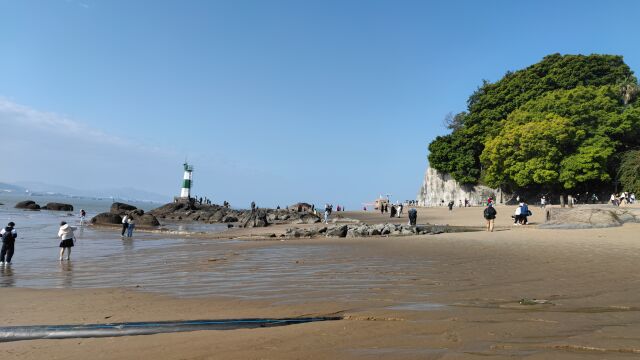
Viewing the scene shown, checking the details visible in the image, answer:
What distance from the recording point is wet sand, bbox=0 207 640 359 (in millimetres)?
4086

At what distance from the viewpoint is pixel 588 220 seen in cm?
1997

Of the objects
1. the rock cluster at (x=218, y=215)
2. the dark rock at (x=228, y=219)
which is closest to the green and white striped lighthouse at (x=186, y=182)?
the rock cluster at (x=218, y=215)

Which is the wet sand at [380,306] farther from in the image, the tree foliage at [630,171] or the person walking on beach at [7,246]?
the tree foliage at [630,171]

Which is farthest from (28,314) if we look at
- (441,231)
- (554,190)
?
(554,190)

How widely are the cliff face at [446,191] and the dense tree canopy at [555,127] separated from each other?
229cm

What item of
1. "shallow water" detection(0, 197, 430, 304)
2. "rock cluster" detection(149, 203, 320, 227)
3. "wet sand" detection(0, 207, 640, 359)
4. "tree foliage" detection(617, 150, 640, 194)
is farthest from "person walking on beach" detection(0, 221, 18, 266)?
"tree foliage" detection(617, 150, 640, 194)

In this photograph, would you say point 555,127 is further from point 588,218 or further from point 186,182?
point 186,182

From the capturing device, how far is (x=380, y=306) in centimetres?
595

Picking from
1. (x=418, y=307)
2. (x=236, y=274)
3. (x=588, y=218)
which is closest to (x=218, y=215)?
(x=588, y=218)

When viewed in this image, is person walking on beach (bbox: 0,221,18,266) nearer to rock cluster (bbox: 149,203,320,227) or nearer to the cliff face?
rock cluster (bbox: 149,203,320,227)

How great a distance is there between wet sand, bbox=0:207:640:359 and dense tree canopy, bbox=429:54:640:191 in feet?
133

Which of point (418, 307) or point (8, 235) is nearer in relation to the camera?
point (418, 307)

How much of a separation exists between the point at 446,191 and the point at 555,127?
23526 millimetres

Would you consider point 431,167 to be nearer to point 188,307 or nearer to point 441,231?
point 441,231
